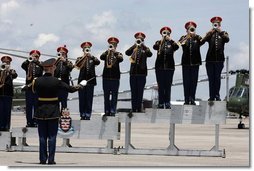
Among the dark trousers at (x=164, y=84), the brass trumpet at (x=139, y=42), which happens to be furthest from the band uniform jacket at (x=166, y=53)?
the brass trumpet at (x=139, y=42)

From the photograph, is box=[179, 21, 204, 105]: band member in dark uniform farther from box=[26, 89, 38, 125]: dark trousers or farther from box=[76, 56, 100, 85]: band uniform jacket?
box=[26, 89, 38, 125]: dark trousers

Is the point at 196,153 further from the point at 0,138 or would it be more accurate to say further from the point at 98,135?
the point at 0,138

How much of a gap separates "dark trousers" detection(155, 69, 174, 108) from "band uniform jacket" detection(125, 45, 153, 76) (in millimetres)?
317

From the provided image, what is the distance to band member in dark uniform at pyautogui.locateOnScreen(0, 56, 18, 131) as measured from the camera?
669 inches

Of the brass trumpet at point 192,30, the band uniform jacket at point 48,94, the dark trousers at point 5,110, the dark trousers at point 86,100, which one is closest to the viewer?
the band uniform jacket at point 48,94

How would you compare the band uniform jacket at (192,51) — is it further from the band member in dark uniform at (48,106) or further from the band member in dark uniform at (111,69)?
the band member in dark uniform at (48,106)

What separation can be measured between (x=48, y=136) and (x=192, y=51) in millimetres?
4044

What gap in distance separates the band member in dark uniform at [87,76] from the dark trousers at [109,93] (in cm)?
31

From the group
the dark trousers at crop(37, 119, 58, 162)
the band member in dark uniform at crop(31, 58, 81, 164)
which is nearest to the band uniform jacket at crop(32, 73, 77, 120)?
the band member in dark uniform at crop(31, 58, 81, 164)

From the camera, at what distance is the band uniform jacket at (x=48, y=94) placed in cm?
1335

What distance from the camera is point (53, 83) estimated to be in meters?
13.3

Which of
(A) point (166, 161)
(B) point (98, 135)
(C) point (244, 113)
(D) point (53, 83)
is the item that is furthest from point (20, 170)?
(C) point (244, 113)

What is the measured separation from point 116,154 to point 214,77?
9.07 ft

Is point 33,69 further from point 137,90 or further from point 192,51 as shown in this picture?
point 192,51
